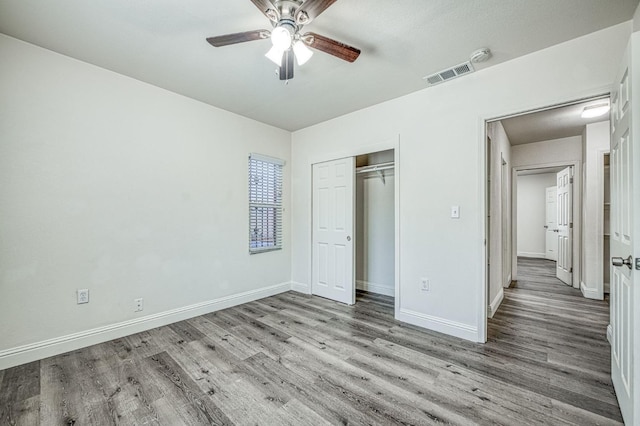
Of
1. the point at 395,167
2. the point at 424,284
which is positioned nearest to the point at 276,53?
the point at 395,167

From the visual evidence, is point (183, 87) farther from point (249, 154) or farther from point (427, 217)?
point (427, 217)

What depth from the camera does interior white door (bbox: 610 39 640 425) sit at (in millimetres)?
1422

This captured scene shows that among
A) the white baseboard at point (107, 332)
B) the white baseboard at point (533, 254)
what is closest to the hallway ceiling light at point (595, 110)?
the white baseboard at point (107, 332)

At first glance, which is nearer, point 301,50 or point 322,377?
point 301,50

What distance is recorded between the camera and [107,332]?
2.65 m

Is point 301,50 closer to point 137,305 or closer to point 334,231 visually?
point 334,231

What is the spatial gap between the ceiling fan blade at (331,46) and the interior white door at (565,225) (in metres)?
5.11

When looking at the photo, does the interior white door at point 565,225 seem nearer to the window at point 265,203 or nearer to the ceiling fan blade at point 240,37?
the window at point 265,203

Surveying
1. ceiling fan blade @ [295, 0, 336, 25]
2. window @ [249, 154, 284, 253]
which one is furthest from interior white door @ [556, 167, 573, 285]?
ceiling fan blade @ [295, 0, 336, 25]

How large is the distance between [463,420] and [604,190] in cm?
479

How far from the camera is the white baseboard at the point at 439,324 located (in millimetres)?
2686

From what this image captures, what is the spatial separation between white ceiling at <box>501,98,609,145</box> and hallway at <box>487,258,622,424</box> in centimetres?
250

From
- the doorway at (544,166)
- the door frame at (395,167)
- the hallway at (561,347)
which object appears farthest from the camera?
the doorway at (544,166)

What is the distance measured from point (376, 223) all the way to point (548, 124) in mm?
2946
